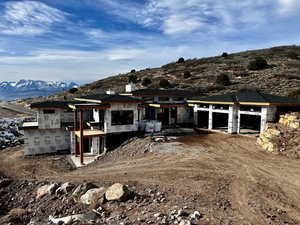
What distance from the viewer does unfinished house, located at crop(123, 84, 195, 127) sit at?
28797 millimetres

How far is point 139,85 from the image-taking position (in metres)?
56.1

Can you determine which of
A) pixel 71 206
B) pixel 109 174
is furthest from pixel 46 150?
pixel 71 206

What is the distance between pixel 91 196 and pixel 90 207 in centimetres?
74

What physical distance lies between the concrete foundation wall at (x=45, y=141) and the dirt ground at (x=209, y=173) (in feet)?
5.17

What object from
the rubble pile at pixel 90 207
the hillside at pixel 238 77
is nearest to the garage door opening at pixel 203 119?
the hillside at pixel 238 77

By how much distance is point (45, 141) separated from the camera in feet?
80.3

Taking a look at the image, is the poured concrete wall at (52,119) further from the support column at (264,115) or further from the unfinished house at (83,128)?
the support column at (264,115)

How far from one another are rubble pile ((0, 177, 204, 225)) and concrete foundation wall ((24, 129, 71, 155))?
10382mm

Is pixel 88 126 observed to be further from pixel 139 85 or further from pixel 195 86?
pixel 139 85

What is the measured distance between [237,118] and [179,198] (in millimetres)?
17203

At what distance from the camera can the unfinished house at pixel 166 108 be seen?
2880 centimetres

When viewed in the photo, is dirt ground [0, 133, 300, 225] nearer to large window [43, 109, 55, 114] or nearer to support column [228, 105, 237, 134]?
support column [228, 105, 237, 134]

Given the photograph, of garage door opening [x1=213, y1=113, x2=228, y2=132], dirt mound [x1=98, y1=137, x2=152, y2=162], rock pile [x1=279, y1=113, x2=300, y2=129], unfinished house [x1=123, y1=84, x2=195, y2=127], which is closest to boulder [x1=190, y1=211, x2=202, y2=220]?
dirt mound [x1=98, y1=137, x2=152, y2=162]

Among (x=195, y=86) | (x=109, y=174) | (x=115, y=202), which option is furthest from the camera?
(x=195, y=86)
